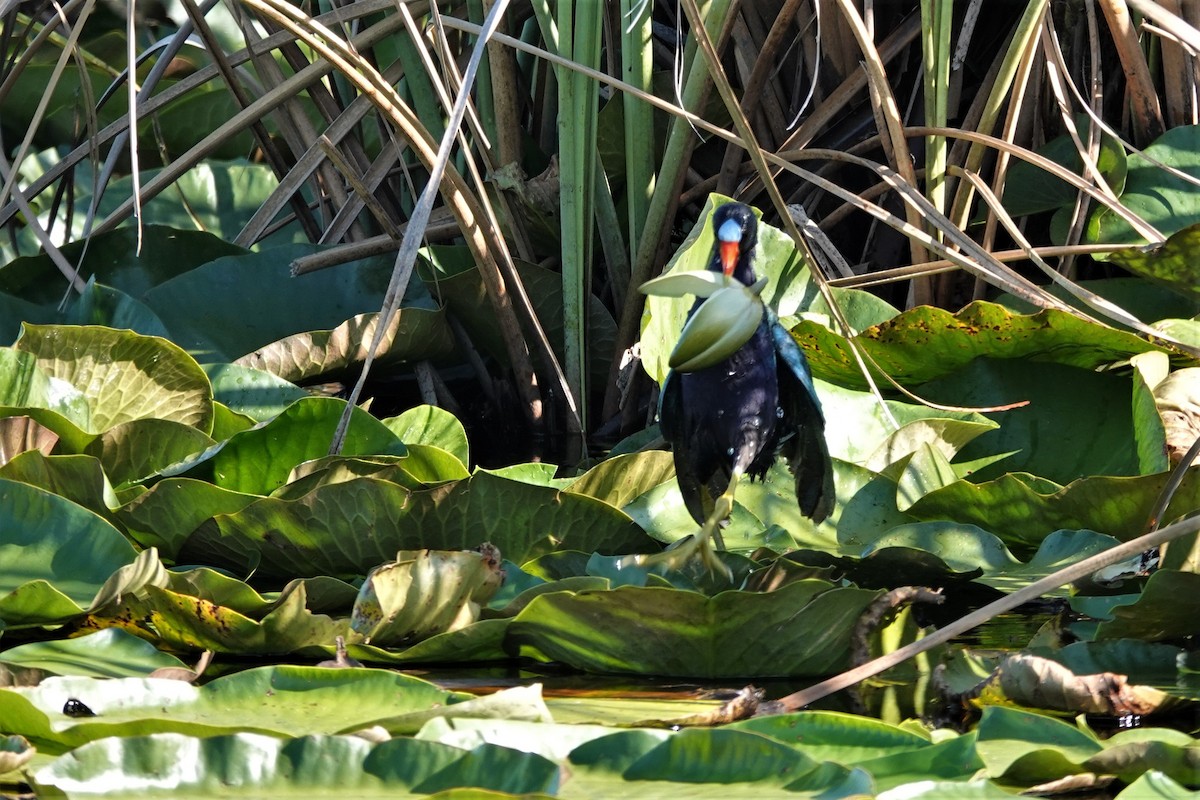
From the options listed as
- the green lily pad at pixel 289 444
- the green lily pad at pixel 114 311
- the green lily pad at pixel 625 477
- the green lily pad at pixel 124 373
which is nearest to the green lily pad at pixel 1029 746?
the green lily pad at pixel 625 477

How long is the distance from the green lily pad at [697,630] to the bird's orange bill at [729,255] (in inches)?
31.0

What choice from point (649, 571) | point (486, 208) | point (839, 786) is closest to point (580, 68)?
point (486, 208)

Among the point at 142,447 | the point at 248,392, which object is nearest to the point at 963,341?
the point at 248,392

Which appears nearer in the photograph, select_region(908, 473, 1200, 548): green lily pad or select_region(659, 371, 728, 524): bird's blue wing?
select_region(908, 473, 1200, 548): green lily pad

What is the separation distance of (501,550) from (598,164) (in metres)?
1.21

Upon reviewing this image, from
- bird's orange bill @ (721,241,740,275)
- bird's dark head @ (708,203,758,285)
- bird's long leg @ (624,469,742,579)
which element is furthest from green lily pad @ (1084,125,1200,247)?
bird's long leg @ (624,469,742,579)

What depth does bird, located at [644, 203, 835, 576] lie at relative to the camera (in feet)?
7.51

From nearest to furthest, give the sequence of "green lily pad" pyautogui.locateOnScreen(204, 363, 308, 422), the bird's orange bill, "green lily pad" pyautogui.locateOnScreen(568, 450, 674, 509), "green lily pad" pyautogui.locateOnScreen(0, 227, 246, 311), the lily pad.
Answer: the lily pad → "green lily pad" pyautogui.locateOnScreen(568, 450, 674, 509) → the bird's orange bill → "green lily pad" pyautogui.locateOnScreen(204, 363, 308, 422) → "green lily pad" pyautogui.locateOnScreen(0, 227, 246, 311)

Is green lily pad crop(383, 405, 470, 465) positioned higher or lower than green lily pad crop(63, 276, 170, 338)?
lower

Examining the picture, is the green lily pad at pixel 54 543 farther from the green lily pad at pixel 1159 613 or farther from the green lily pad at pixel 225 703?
the green lily pad at pixel 1159 613

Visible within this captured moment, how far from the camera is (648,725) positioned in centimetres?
147

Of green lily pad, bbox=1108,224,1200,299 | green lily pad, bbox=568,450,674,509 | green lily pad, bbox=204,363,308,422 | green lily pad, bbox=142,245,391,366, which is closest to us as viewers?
green lily pad, bbox=568,450,674,509

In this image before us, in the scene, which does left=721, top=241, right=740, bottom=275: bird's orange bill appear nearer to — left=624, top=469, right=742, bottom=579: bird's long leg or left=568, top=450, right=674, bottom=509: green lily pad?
left=568, top=450, right=674, bottom=509: green lily pad

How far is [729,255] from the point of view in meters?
2.29
